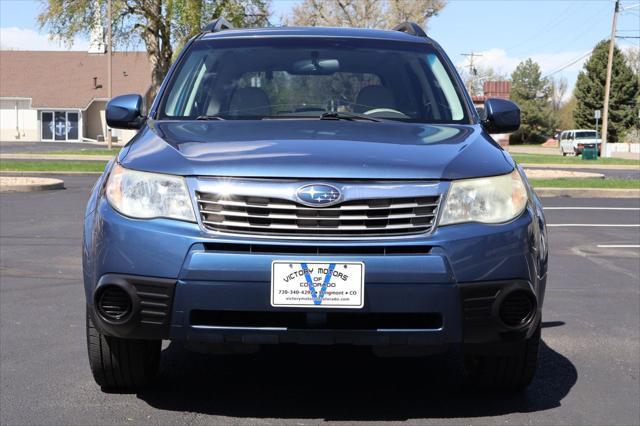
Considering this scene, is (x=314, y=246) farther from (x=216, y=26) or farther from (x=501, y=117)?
(x=216, y=26)

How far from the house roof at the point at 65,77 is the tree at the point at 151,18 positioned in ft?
77.0

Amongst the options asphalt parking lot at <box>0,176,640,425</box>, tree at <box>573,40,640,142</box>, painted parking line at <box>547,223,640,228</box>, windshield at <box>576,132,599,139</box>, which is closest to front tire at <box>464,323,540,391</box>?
asphalt parking lot at <box>0,176,640,425</box>

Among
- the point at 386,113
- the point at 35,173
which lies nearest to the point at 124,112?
the point at 386,113

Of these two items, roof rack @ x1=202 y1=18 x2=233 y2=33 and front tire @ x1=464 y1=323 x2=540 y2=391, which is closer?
front tire @ x1=464 y1=323 x2=540 y2=391

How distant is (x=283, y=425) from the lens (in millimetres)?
4188

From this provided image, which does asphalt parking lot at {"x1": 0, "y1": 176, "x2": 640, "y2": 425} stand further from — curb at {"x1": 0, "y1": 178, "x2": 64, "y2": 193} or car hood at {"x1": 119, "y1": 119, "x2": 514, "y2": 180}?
curb at {"x1": 0, "y1": 178, "x2": 64, "y2": 193}

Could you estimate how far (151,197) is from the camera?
4008 mm

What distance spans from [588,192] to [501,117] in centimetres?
Result: 1449

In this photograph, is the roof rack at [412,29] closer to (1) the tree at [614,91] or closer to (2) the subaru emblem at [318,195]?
(2) the subaru emblem at [318,195]

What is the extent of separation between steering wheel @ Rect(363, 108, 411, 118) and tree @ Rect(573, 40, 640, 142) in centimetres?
7085

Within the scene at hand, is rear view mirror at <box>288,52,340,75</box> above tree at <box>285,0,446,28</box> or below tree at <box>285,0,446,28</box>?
below

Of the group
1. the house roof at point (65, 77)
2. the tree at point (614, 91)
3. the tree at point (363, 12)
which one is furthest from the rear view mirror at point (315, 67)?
the tree at point (614, 91)

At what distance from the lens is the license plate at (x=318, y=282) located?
150 inches

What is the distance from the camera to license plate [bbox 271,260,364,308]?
3.81 metres
